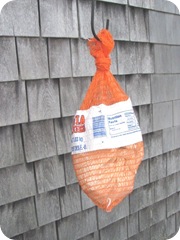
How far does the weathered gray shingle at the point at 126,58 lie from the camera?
1.59m

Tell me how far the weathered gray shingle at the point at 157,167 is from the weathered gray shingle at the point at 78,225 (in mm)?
531

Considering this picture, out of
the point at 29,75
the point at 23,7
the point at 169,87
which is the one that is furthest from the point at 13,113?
the point at 169,87

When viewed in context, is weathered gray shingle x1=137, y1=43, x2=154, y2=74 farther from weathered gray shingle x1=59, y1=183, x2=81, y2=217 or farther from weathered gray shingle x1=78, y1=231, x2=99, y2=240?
weathered gray shingle x1=78, y1=231, x2=99, y2=240

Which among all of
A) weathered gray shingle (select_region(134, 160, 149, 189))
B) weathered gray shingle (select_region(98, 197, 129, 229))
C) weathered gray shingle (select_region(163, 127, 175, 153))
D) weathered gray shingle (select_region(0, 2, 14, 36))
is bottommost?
weathered gray shingle (select_region(98, 197, 129, 229))

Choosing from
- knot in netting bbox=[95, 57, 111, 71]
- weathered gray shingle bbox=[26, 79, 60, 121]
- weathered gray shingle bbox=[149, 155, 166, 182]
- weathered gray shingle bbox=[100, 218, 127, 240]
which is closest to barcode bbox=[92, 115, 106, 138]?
knot in netting bbox=[95, 57, 111, 71]

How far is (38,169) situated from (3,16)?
66 centimetres

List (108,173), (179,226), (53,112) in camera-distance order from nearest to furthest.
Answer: (108,173) → (53,112) → (179,226)

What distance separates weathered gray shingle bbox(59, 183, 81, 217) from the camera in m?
1.48

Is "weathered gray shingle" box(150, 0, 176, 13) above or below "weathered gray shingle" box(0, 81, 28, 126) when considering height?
above

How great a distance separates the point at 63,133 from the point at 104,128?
48 cm

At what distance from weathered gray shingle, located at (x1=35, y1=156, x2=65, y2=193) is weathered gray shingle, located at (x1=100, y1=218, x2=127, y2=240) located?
497mm

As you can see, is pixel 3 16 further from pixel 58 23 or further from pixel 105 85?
pixel 105 85

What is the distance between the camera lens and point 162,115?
1963 mm

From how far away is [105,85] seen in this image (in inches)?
39.8
